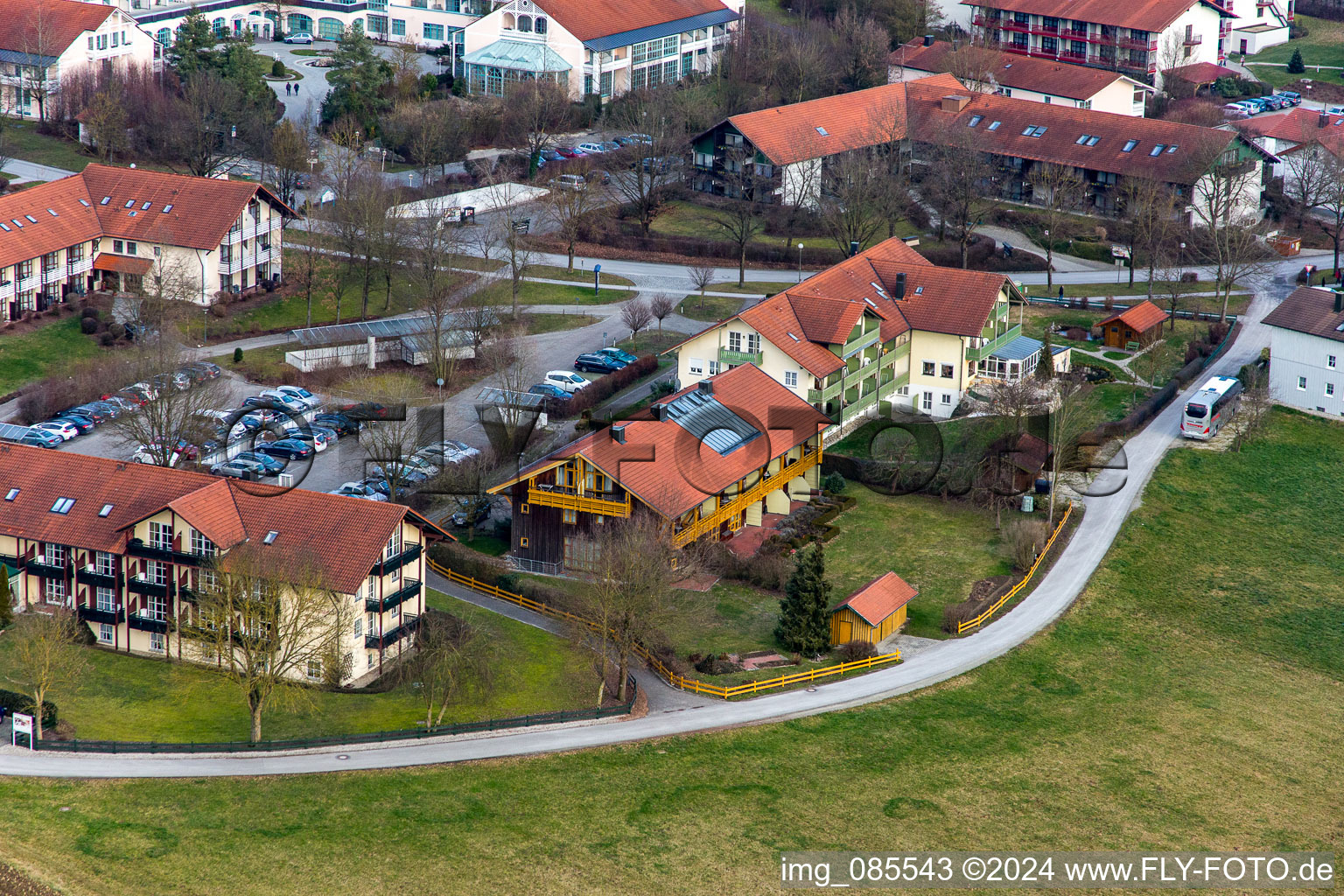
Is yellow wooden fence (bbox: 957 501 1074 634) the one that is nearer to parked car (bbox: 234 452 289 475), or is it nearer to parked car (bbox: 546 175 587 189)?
parked car (bbox: 234 452 289 475)

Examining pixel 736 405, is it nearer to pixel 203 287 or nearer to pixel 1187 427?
pixel 1187 427

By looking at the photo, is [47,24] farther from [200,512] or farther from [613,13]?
[200,512]

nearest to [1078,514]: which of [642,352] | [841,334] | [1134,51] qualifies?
[841,334]

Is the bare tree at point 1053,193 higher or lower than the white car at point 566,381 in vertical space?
higher

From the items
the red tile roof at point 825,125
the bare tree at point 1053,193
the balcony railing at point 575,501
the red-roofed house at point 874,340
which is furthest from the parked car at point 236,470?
the bare tree at point 1053,193

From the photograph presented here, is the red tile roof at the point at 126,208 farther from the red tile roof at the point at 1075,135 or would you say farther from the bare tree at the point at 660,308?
the red tile roof at the point at 1075,135

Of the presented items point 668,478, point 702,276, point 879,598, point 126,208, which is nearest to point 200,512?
point 668,478
